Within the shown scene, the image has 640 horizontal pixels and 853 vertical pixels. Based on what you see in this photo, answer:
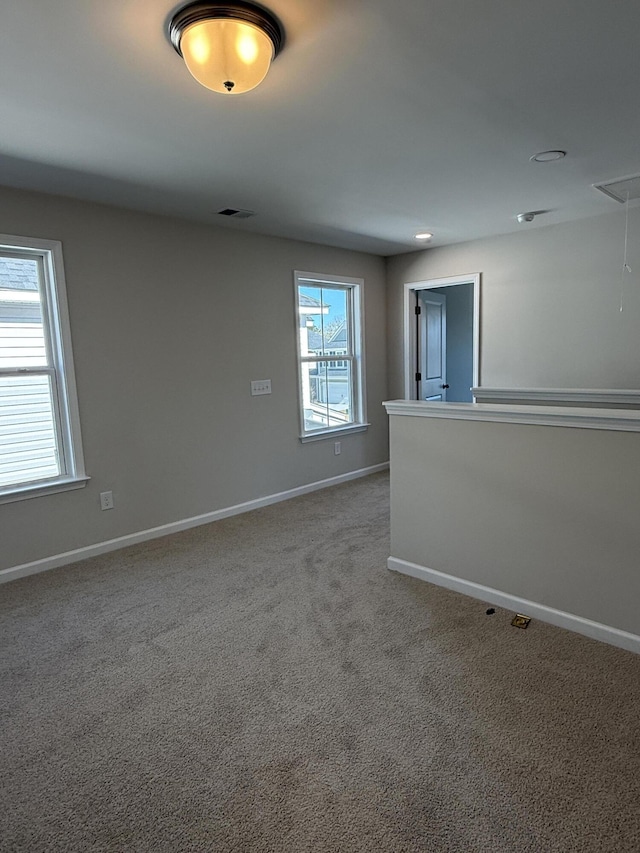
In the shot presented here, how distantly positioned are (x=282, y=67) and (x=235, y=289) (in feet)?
8.04

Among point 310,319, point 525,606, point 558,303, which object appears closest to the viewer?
point 525,606

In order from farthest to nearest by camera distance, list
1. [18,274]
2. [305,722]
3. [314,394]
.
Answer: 1. [314,394]
2. [18,274]
3. [305,722]

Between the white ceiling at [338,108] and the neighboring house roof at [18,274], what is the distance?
1.54ft

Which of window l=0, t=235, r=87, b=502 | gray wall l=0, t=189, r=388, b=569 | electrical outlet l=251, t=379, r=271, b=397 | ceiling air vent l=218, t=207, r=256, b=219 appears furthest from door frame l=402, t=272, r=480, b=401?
window l=0, t=235, r=87, b=502

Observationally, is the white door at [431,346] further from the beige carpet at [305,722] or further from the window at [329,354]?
the beige carpet at [305,722]

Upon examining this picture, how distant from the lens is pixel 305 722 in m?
1.87

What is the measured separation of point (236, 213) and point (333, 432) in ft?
7.73

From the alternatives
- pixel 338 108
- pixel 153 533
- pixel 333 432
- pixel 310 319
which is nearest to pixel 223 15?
pixel 338 108

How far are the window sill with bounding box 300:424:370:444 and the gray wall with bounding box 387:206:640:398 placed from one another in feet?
4.59

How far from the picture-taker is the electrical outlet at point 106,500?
11.6ft

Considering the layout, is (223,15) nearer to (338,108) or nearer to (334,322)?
(338,108)

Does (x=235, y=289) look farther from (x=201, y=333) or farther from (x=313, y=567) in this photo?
(x=313, y=567)

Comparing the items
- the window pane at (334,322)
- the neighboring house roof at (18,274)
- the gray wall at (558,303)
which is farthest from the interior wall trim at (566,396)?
the neighboring house roof at (18,274)

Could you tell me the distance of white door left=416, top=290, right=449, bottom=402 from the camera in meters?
5.65
